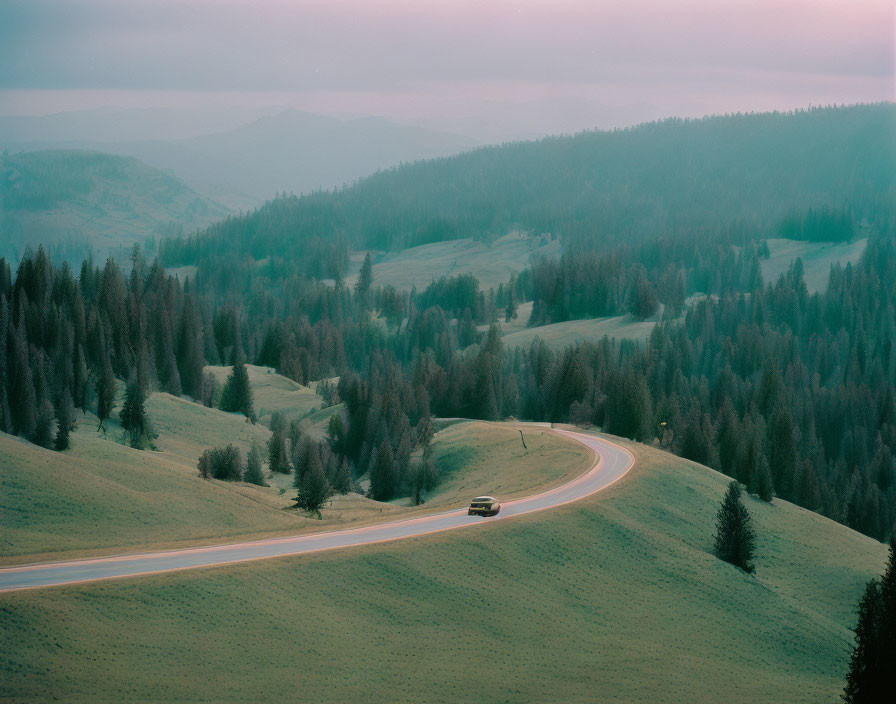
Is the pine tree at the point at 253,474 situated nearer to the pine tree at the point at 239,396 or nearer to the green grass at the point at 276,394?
the pine tree at the point at 239,396

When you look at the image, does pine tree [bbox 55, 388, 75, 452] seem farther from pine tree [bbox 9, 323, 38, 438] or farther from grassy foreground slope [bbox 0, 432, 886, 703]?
grassy foreground slope [bbox 0, 432, 886, 703]

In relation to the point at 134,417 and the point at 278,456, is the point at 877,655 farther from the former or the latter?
the point at 134,417

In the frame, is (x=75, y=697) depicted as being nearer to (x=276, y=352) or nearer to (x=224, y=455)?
(x=224, y=455)

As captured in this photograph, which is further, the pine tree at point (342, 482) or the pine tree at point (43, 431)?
the pine tree at point (342, 482)

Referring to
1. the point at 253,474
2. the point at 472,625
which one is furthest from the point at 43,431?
the point at 472,625

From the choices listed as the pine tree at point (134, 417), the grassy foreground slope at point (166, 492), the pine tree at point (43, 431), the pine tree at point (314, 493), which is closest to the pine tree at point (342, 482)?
the grassy foreground slope at point (166, 492)

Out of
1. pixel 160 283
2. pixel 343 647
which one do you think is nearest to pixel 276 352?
pixel 160 283

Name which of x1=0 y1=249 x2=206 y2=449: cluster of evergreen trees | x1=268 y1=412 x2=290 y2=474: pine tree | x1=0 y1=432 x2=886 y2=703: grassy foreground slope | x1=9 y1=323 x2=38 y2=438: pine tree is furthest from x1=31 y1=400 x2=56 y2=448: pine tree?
x1=0 y1=432 x2=886 y2=703: grassy foreground slope
